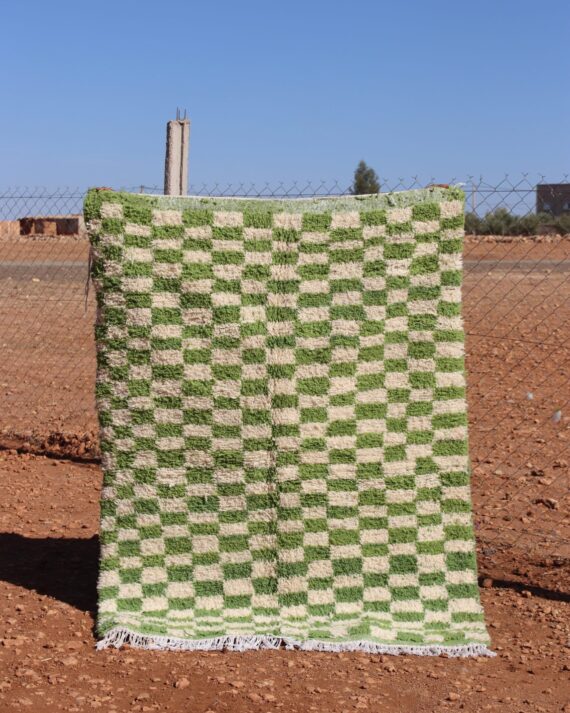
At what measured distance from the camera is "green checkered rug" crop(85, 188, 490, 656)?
4.36 m

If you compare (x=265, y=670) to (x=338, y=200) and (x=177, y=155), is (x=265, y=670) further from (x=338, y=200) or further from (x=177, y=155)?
(x=177, y=155)

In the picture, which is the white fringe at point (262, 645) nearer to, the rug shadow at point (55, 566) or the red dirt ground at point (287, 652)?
the red dirt ground at point (287, 652)

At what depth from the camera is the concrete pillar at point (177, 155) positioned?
19.9 ft

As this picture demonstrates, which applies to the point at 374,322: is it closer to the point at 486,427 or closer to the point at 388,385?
the point at 388,385

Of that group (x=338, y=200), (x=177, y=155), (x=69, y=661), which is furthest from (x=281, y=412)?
(x=177, y=155)

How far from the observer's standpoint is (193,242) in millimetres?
4375

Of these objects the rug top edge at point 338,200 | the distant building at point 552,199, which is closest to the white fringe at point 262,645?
the rug top edge at point 338,200

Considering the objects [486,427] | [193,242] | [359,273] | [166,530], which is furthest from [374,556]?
[486,427]

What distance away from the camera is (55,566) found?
522cm

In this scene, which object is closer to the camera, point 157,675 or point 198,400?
point 157,675

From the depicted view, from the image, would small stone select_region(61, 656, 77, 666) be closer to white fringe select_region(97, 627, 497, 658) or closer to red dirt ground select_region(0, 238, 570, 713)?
red dirt ground select_region(0, 238, 570, 713)

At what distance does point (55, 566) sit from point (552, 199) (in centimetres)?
Result: 326

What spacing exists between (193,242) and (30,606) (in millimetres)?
1776

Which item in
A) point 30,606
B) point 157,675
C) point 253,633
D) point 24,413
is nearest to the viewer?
point 157,675
